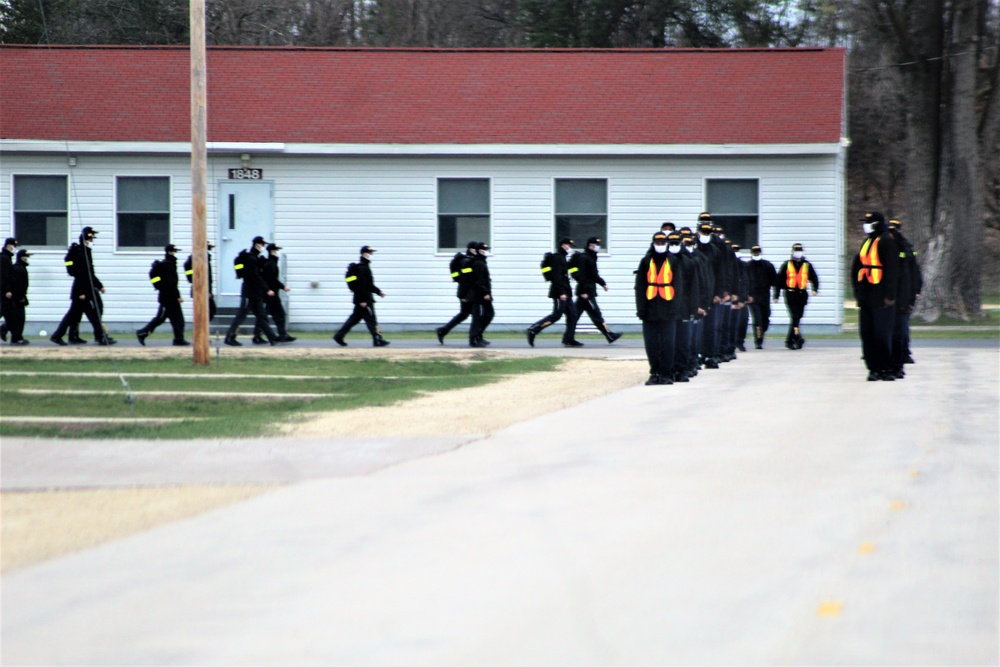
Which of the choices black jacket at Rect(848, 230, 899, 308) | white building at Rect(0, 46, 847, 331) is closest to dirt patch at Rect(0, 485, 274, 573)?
black jacket at Rect(848, 230, 899, 308)

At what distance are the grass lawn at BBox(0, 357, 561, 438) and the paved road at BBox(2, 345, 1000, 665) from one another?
1.52m

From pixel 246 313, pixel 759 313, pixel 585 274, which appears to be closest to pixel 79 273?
pixel 246 313

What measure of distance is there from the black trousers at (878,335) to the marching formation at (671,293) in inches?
0.5

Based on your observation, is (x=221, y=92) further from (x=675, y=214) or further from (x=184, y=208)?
(x=675, y=214)

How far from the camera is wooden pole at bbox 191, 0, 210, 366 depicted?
61.2 ft

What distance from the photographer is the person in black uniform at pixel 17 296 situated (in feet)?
77.2

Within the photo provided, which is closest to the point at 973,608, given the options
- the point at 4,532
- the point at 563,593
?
the point at 563,593

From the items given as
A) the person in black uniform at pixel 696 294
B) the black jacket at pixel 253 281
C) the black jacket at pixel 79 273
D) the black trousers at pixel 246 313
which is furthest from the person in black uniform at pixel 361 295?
the person in black uniform at pixel 696 294

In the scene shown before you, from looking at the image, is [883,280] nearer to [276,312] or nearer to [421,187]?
[276,312]

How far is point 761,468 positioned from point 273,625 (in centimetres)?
474

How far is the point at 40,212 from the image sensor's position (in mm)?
28312

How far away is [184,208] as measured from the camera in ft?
92.8

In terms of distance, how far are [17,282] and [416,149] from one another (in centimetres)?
820

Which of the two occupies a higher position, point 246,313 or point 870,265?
point 870,265
